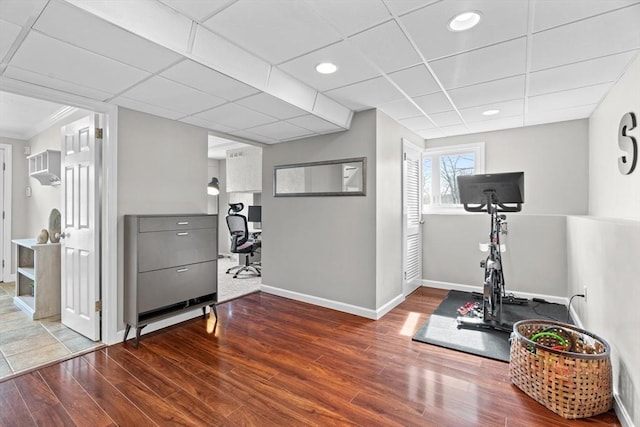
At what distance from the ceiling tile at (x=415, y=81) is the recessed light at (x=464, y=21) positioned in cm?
52

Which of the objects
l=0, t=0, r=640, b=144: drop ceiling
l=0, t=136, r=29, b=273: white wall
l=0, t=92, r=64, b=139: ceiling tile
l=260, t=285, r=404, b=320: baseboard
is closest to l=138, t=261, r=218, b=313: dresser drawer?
l=260, t=285, r=404, b=320: baseboard

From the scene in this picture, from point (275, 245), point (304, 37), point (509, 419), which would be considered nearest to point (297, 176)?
point (275, 245)

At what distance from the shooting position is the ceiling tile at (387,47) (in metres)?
1.91

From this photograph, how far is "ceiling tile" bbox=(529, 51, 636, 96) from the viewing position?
2.28 metres

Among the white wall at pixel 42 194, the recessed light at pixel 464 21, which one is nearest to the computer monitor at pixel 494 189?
the recessed light at pixel 464 21

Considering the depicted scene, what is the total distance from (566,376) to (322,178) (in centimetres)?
284

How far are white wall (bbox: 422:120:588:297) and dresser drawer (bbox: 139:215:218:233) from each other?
11.5 ft

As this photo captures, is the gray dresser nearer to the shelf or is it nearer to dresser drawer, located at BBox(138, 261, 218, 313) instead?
dresser drawer, located at BBox(138, 261, 218, 313)

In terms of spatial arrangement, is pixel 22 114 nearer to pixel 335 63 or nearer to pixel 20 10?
pixel 20 10

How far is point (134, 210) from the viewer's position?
2.88 meters

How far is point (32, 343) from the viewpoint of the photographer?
8.81 feet

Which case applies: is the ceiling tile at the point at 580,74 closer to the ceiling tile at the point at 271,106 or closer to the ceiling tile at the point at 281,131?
the ceiling tile at the point at 271,106

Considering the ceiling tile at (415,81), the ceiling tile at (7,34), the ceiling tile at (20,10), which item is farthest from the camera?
the ceiling tile at (415,81)

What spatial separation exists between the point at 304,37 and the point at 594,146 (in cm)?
358
